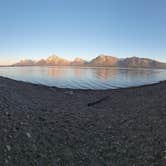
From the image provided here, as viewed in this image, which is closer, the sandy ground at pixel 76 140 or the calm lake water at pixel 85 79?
the sandy ground at pixel 76 140

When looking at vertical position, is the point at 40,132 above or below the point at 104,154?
above

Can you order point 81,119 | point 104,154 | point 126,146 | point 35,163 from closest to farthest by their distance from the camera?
point 35,163 < point 104,154 < point 126,146 < point 81,119

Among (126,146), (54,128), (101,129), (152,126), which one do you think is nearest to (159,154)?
(126,146)

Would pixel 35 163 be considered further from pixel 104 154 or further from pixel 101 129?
pixel 101 129

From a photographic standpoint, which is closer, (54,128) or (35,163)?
(35,163)

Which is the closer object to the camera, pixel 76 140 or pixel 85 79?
pixel 76 140

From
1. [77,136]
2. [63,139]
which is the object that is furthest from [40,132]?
[77,136]

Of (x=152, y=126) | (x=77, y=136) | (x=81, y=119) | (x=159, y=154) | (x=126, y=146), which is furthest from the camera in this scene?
(x=81, y=119)

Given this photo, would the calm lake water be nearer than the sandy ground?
No

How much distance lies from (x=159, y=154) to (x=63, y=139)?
3.53m

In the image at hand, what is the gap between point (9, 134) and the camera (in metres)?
7.81

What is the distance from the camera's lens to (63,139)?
29.0ft

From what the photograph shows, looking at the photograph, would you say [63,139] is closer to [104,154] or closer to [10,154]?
[104,154]

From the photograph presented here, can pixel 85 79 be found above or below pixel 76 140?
below
